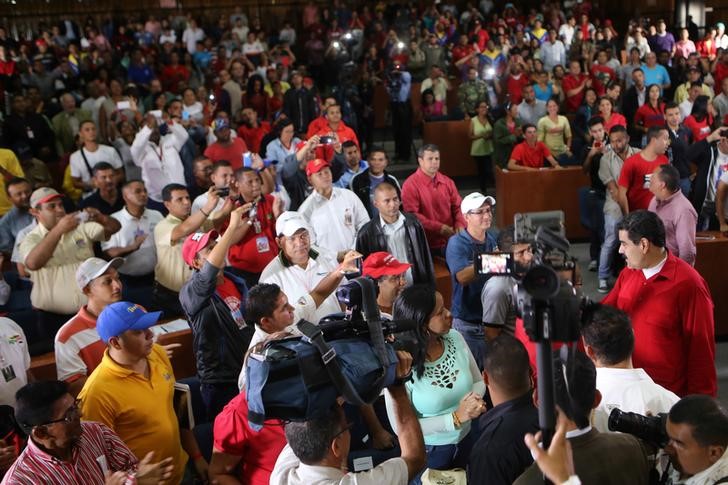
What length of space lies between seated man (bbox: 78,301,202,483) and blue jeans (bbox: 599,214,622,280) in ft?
14.8

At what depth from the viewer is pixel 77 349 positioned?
4012mm

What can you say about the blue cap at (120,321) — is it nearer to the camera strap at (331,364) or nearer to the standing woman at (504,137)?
the camera strap at (331,364)

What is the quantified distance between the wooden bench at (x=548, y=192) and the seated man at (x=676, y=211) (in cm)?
327

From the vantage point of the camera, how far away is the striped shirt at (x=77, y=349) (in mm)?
3975

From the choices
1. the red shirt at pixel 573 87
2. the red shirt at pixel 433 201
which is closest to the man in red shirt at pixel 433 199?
the red shirt at pixel 433 201

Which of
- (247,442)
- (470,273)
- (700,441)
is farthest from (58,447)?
(470,273)

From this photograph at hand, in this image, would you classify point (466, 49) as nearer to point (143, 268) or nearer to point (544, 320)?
point (143, 268)

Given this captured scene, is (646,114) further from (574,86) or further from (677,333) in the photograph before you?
(677,333)

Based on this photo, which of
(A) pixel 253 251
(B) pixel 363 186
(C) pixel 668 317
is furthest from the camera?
(B) pixel 363 186

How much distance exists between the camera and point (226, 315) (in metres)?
4.19

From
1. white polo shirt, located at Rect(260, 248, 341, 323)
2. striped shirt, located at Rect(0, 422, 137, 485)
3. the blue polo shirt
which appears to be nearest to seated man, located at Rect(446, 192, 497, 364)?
the blue polo shirt

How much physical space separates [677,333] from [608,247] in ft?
11.3

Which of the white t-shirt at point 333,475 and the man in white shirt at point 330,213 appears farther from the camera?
the man in white shirt at point 330,213

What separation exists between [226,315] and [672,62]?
1238cm
